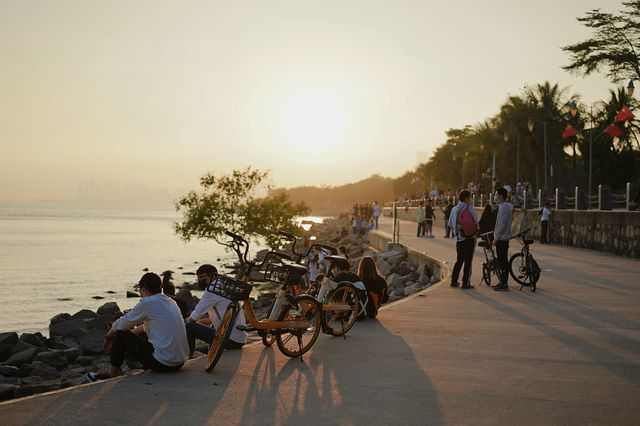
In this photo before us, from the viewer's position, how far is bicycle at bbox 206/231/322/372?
7.66m

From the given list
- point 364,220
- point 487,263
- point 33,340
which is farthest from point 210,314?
point 364,220

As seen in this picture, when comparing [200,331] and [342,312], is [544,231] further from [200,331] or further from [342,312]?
[200,331]

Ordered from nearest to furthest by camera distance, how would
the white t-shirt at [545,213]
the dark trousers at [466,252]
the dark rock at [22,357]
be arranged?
the dark rock at [22,357] → the dark trousers at [466,252] → the white t-shirt at [545,213]

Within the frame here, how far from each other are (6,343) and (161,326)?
9.79m

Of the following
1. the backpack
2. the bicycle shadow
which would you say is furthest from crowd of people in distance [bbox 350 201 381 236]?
the bicycle shadow

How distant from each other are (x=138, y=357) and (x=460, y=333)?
444 cm

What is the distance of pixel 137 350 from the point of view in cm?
753

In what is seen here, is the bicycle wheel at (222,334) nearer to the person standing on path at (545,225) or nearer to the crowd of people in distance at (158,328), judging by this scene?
the crowd of people in distance at (158,328)

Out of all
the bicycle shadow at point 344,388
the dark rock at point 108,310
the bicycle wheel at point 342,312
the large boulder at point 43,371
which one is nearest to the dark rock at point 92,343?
the large boulder at point 43,371

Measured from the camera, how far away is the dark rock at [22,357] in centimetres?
1479

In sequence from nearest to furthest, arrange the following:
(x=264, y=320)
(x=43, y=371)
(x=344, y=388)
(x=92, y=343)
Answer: (x=344, y=388) → (x=264, y=320) → (x=43, y=371) → (x=92, y=343)

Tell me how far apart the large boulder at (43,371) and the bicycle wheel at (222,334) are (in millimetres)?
7148

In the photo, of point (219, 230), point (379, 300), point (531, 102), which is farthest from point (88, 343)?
point (531, 102)

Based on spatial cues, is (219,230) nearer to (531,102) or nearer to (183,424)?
(531,102)
